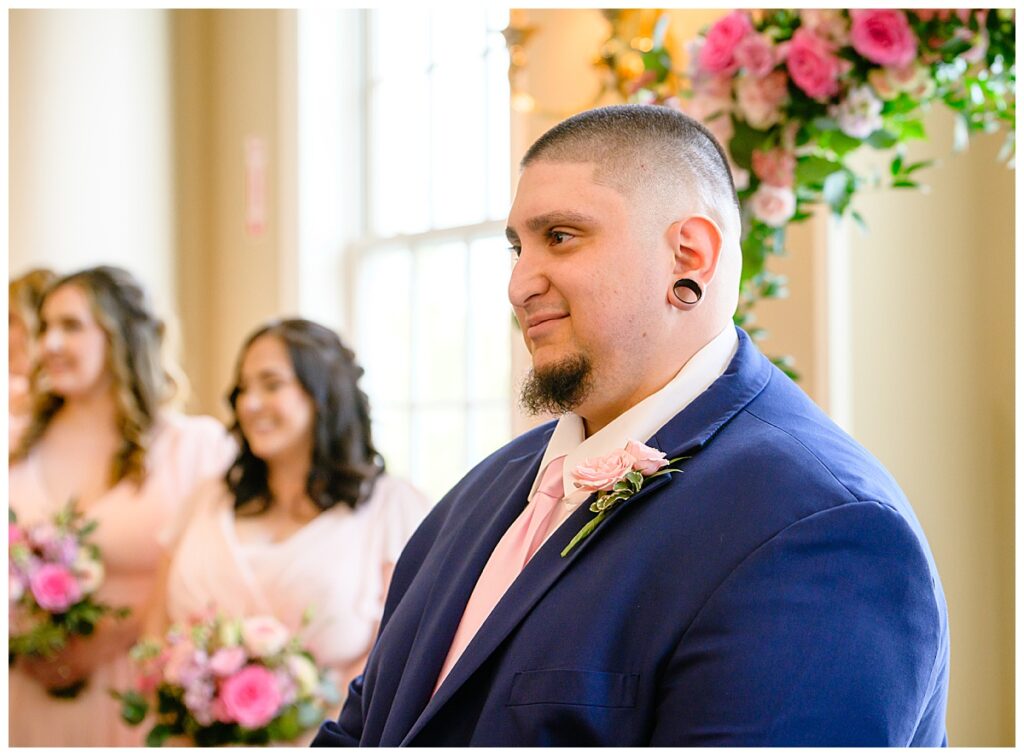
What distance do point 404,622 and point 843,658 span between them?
2.15 feet

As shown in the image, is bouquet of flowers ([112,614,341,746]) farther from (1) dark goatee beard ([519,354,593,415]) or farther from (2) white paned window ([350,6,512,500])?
(2) white paned window ([350,6,512,500])

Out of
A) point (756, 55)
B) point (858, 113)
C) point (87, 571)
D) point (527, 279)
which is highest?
point (756, 55)

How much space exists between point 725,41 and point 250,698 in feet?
5.96

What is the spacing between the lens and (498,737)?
4.32ft

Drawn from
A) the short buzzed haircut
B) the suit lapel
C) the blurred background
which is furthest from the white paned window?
the short buzzed haircut

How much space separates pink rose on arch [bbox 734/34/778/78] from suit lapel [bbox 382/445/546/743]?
101 cm

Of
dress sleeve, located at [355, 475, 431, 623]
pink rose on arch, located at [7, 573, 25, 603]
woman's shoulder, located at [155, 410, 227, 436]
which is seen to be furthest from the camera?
woman's shoulder, located at [155, 410, 227, 436]

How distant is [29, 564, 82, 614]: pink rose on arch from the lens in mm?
3359

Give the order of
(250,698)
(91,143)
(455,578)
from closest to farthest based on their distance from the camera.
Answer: (455,578), (250,698), (91,143)

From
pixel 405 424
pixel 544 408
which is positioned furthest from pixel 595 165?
pixel 405 424

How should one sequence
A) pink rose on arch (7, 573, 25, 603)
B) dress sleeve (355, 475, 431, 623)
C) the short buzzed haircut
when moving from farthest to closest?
pink rose on arch (7, 573, 25, 603) < dress sleeve (355, 475, 431, 623) < the short buzzed haircut

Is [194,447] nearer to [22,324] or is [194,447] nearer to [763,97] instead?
[22,324]

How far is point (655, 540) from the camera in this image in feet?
4.33

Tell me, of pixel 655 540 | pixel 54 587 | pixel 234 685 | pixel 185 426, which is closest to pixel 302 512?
pixel 234 685
